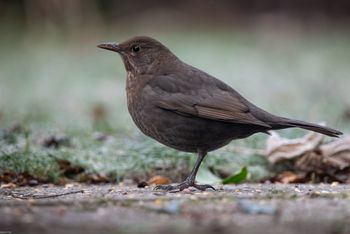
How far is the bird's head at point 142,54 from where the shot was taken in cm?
659

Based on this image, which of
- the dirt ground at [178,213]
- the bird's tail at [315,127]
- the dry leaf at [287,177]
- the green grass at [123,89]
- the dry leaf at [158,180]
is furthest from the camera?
the green grass at [123,89]

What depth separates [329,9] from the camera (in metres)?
18.1

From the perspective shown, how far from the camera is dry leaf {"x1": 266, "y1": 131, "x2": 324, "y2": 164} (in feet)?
22.0

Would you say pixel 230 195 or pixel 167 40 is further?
pixel 167 40

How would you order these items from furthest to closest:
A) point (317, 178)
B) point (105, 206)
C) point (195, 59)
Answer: point (195, 59) < point (317, 178) < point (105, 206)

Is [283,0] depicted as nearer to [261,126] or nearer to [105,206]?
Answer: [261,126]

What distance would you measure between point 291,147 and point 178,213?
8.72 feet

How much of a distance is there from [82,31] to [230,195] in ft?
37.9

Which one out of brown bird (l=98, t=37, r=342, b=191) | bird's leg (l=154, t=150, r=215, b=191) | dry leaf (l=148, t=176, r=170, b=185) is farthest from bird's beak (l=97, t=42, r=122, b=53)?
bird's leg (l=154, t=150, r=215, b=191)

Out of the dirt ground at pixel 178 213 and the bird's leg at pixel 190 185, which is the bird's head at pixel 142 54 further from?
the dirt ground at pixel 178 213

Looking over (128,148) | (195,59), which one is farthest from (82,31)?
(128,148)

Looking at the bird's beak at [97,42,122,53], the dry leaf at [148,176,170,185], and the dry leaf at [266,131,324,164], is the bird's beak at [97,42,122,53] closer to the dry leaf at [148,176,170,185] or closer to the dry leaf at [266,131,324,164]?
the dry leaf at [148,176,170,185]

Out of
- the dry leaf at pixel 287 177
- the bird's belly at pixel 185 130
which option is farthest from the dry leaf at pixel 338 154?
the bird's belly at pixel 185 130

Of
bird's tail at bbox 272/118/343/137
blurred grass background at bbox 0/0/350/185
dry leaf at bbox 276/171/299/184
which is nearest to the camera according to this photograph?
bird's tail at bbox 272/118/343/137
